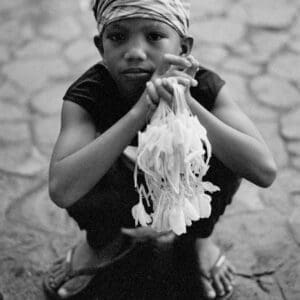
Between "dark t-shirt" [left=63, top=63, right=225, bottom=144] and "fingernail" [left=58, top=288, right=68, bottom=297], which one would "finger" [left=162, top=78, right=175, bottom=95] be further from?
"fingernail" [left=58, top=288, right=68, bottom=297]

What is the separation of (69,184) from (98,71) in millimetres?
468

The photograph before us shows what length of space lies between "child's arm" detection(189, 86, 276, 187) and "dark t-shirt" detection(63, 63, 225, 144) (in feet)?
0.21

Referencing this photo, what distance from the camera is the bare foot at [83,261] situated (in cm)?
211

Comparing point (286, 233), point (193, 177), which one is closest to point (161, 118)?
point (193, 177)

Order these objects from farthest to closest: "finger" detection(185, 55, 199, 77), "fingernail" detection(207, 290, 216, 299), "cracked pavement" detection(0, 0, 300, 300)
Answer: "cracked pavement" detection(0, 0, 300, 300)
"fingernail" detection(207, 290, 216, 299)
"finger" detection(185, 55, 199, 77)

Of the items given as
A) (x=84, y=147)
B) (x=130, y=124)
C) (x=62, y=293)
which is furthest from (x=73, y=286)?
(x=130, y=124)

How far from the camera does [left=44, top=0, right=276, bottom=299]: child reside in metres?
1.58

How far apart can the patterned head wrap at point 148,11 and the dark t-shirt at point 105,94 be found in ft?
0.65

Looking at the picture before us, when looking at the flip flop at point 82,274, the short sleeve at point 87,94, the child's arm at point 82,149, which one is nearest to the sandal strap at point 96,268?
the flip flop at point 82,274

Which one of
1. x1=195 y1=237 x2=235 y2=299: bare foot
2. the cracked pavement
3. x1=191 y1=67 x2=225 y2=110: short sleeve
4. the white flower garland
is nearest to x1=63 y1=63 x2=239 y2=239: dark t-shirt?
x1=191 y1=67 x2=225 y2=110: short sleeve

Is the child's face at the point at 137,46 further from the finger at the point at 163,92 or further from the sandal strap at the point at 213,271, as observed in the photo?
the sandal strap at the point at 213,271

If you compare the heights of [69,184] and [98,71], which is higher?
[98,71]

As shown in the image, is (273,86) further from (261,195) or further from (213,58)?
(261,195)

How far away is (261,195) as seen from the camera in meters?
2.49
